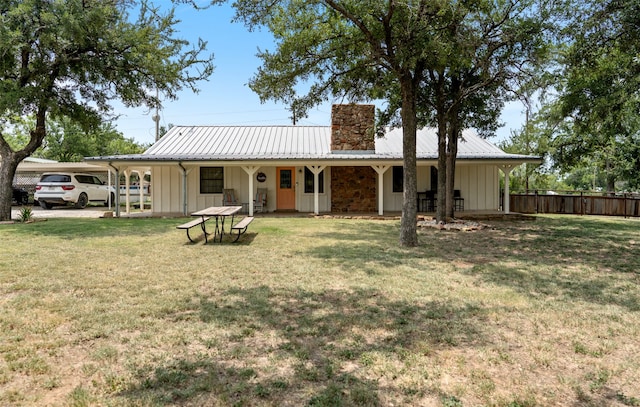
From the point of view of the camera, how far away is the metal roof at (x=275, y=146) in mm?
13852

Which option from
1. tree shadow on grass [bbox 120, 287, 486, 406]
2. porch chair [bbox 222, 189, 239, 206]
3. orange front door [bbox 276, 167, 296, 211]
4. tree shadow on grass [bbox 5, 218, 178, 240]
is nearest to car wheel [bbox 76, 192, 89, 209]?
tree shadow on grass [bbox 5, 218, 178, 240]

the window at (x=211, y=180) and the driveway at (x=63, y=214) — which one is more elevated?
the window at (x=211, y=180)

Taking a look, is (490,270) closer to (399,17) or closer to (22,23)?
(399,17)

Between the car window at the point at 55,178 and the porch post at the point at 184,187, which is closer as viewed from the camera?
the porch post at the point at 184,187

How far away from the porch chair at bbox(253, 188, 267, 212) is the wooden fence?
432 inches

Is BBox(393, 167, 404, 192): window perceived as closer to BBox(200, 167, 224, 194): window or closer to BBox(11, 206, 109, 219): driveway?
BBox(200, 167, 224, 194): window

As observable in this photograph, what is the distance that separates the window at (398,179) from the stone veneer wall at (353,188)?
854mm

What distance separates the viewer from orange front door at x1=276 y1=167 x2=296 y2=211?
1598 cm

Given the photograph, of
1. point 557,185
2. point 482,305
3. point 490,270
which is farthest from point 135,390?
point 557,185

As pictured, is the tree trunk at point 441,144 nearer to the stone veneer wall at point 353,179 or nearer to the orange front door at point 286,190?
the stone veneer wall at point 353,179

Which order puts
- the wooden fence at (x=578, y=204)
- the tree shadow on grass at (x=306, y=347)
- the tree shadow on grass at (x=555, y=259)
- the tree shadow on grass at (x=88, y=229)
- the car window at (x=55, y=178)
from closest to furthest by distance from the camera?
the tree shadow on grass at (x=306, y=347)
the tree shadow on grass at (x=555, y=259)
the tree shadow on grass at (x=88, y=229)
the wooden fence at (x=578, y=204)
the car window at (x=55, y=178)

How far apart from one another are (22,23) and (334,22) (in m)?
8.73

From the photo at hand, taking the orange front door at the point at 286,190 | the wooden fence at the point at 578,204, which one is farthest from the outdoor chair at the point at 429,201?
the orange front door at the point at 286,190

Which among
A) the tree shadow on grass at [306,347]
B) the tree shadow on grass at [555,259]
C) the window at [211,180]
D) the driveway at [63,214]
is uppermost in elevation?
the window at [211,180]
